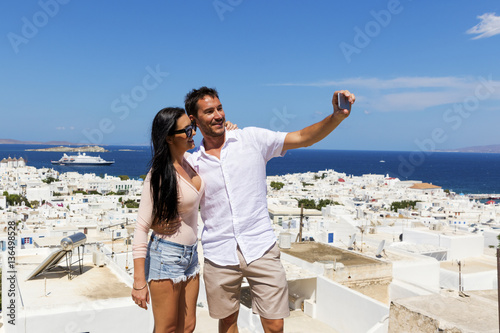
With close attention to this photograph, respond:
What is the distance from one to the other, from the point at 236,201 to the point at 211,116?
1.33 ft

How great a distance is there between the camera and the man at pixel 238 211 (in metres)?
1.98

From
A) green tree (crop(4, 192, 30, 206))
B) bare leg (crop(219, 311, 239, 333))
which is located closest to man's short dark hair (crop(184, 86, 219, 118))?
bare leg (crop(219, 311, 239, 333))

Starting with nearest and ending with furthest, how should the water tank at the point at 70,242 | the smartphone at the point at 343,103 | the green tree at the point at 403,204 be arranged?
the smartphone at the point at 343,103, the water tank at the point at 70,242, the green tree at the point at 403,204

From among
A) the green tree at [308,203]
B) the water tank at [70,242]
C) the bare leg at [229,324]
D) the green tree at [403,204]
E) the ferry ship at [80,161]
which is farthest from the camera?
the ferry ship at [80,161]

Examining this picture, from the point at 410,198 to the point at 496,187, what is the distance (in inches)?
1546

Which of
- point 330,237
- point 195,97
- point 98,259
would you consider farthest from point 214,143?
point 330,237

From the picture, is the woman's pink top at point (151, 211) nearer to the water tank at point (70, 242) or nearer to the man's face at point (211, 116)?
the man's face at point (211, 116)

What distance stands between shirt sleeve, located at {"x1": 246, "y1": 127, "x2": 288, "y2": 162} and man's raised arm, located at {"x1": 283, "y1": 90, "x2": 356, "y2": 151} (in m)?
0.02

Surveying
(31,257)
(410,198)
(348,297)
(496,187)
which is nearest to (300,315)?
(348,297)

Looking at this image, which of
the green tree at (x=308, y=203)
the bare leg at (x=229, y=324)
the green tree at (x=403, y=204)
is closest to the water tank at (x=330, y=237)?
the bare leg at (x=229, y=324)

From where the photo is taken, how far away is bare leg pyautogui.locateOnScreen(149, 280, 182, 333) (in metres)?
1.98

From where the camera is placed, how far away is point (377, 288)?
32.2 ft

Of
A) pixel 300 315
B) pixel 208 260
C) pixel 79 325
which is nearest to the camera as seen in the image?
pixel 208 260

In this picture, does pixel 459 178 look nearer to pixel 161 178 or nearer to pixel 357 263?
pixel 357 263
